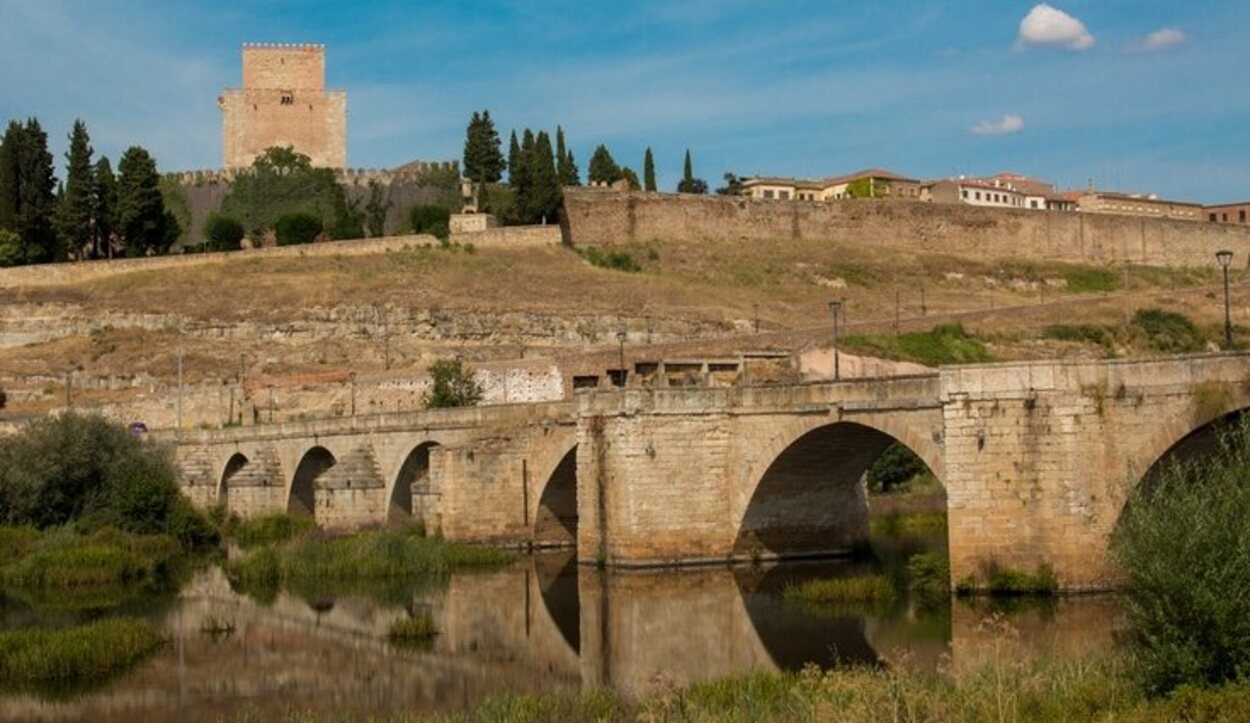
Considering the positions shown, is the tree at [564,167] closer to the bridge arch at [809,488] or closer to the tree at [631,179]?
the tree at [631,179]

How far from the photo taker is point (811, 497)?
92.5ft

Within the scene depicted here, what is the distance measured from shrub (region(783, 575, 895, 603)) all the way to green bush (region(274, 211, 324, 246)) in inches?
2067

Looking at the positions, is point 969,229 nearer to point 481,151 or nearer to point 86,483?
point 481,151

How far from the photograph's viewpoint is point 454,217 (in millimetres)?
72625

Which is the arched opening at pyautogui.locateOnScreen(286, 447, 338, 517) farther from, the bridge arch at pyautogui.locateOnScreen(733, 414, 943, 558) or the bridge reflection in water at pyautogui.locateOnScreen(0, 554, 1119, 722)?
the bridge arch at pyautogui.locateOnScreen(733, 414, 943, 558)

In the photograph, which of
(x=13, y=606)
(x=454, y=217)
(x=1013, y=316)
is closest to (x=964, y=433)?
(x=13, y=606)

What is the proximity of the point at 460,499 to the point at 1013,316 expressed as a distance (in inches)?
1264

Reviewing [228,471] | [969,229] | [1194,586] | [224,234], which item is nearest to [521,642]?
[1194,586]

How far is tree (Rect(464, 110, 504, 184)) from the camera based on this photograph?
78.1 meters

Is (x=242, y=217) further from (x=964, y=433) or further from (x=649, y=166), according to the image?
(x=964, y=433)

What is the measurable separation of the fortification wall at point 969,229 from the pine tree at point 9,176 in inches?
1195

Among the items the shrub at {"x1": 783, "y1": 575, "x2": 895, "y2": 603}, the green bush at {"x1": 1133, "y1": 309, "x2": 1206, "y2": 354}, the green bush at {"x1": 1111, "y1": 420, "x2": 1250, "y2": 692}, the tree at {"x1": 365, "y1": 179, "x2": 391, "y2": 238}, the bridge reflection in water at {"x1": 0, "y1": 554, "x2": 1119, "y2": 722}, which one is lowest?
the bridge reflection in water at {"x1": 0, "y1": 554, "x2": 1119, "y2": 722}

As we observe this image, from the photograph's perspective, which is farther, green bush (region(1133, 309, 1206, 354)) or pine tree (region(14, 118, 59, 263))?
pine tree (region(14, 118, 59, 263))

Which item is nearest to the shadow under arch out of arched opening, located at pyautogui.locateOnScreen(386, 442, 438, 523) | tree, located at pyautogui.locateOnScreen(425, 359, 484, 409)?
arched opening, located at pyautogui.locateOnScreen(386, 442, 438, 523)
